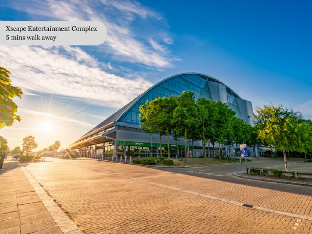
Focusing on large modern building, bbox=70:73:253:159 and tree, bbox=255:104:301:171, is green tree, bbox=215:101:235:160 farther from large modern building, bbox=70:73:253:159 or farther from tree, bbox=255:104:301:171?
tree, bbox=255:104:301:171

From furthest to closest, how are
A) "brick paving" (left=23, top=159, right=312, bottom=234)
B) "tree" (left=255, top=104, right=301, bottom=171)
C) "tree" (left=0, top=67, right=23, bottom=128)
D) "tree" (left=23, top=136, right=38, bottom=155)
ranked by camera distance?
"tree" (left=23, top=136, right=38, bottom=155)
"tree" (left=255, top=104, right=301, bottom=171)
"tree" (left=0, top=67, right=23, bottom=128)
"brick paving" (left=23, top=159, right=312, bottom=234)

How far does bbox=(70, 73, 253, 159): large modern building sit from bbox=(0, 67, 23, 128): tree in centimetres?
2758

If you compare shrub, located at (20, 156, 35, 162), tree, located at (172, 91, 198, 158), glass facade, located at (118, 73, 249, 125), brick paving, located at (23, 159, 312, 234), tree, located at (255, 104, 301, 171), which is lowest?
shrub, located at (20, 156, 35, 162)

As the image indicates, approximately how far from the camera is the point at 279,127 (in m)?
17.0

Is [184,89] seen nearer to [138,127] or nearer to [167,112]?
[138,127]

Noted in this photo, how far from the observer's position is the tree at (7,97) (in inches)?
507

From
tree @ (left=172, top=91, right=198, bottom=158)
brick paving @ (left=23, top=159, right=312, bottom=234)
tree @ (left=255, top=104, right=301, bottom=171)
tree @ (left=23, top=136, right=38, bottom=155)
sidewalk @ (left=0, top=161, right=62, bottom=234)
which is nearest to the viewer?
sidewalk @ (left=0, top=161, right=62, bottom=234)

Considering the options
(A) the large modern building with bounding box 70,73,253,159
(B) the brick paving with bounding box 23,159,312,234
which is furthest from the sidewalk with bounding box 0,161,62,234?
(A) the large modern building with bounding box 70,73,253,159

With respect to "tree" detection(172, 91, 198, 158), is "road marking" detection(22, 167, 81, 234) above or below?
below

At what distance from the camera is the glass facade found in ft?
163

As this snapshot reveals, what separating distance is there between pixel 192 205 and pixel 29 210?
18.6 feet

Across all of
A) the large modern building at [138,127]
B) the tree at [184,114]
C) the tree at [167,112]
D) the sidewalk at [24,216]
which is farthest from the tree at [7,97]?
the large modern building at [138,127]

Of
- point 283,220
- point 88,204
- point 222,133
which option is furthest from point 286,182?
point 222,133

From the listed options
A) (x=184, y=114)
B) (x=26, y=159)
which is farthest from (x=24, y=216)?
(x=26, y=159)
